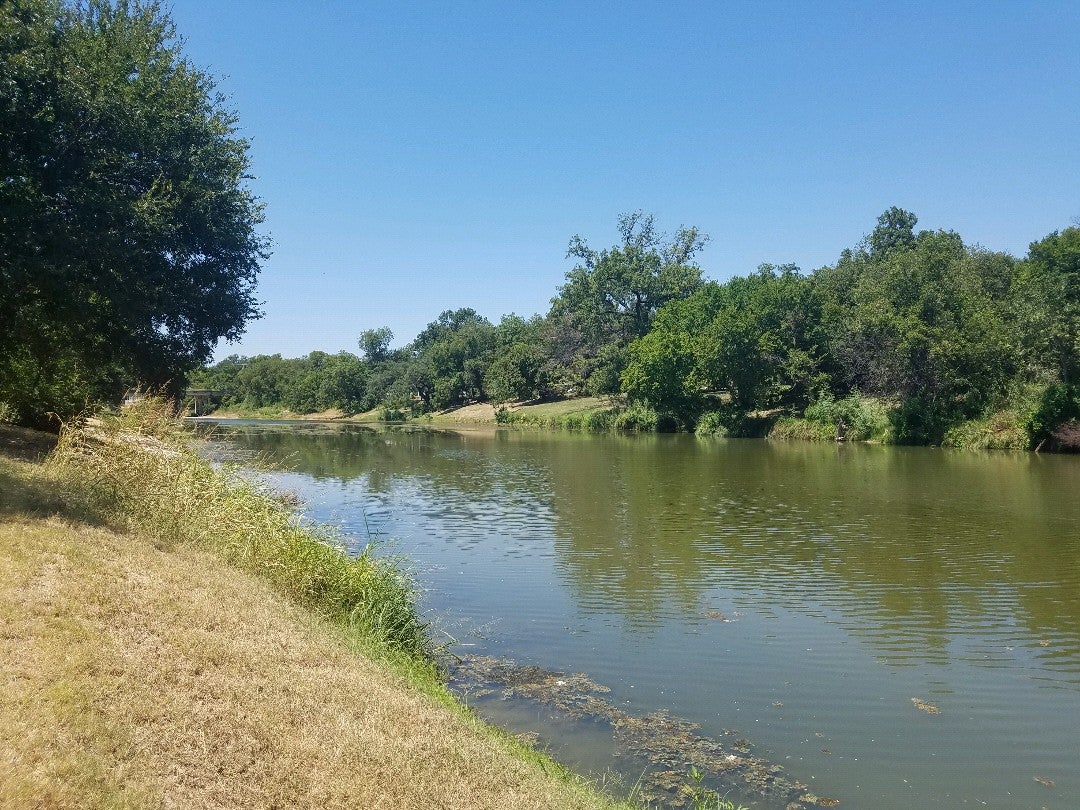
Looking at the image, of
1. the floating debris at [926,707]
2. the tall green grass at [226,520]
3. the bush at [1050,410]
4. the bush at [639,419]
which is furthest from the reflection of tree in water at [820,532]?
the bush at [639,419]

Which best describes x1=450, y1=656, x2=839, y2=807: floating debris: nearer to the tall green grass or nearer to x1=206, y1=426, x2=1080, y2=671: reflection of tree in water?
the tall green grass

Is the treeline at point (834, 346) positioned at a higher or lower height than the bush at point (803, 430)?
higher

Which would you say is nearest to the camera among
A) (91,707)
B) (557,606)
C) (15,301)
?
(91,707)

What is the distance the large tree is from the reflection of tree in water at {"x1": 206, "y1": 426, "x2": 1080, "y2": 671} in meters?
4.90

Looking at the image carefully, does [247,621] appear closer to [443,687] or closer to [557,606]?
[443,687]

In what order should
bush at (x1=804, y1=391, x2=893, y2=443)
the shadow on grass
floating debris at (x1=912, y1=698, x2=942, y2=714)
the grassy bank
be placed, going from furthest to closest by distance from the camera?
bush at (x1=804, y1=391, x2=893, y2=443) → the shadow on grass → floating debris at (x1=912, y1=698, x2=942, y2=714) → the grassy bank

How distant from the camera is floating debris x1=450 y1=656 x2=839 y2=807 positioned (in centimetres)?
702

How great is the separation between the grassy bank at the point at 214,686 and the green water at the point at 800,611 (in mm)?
1790

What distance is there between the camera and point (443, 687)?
28.6ft

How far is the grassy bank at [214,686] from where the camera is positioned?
4840 mm

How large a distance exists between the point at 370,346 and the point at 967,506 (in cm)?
14120

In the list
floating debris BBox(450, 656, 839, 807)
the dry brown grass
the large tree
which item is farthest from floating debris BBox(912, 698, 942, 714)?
the large tree

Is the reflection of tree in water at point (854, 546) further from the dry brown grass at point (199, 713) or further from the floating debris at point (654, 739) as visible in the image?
the dry brown grass at point (199, 713)

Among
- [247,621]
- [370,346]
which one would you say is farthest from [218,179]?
[370,346]
